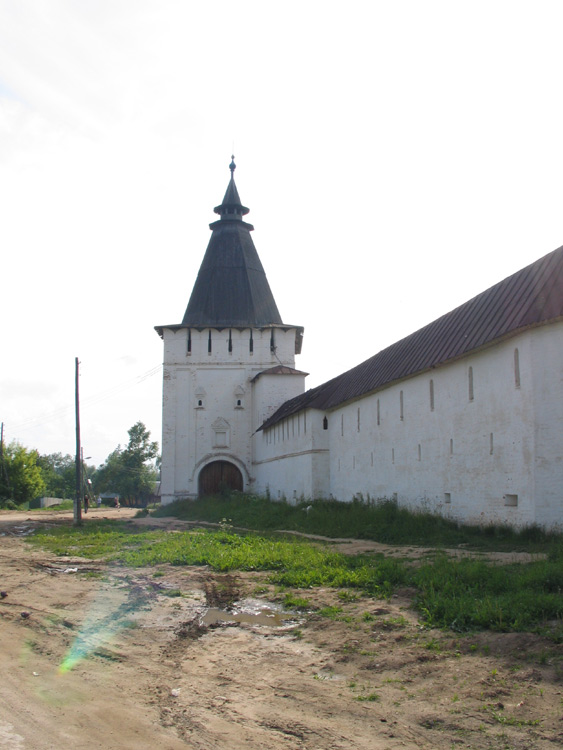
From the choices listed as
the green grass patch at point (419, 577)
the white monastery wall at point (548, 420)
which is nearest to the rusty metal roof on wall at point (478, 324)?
the white monastery wall at point (548, 420)

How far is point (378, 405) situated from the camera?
691 inches

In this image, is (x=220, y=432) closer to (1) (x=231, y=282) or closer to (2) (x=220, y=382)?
(2) (x=220, y=382)

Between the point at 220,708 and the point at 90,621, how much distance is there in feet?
9.65

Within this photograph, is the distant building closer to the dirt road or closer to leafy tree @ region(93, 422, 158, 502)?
the dirt road

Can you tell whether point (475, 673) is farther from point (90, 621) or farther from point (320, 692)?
point (90, 621)

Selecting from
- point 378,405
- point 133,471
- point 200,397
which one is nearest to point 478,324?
point 378,405

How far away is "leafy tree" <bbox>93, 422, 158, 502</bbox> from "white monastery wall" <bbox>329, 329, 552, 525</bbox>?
181 feet

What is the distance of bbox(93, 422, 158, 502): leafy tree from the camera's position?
7006 cm

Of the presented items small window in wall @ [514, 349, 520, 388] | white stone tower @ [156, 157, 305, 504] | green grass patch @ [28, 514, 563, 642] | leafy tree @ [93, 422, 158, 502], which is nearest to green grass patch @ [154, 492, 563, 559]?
green grass patch @ [28, 514, 563, 642]

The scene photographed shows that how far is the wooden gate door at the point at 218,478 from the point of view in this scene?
1256 inches

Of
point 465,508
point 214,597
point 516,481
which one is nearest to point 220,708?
point 214,597

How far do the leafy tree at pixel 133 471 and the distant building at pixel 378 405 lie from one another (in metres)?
40.4

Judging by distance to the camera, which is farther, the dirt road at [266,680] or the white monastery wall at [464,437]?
the white monastery wall at [464,437]

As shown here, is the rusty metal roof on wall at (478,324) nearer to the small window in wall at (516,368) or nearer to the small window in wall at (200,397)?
the small window in wall at (516,368)
